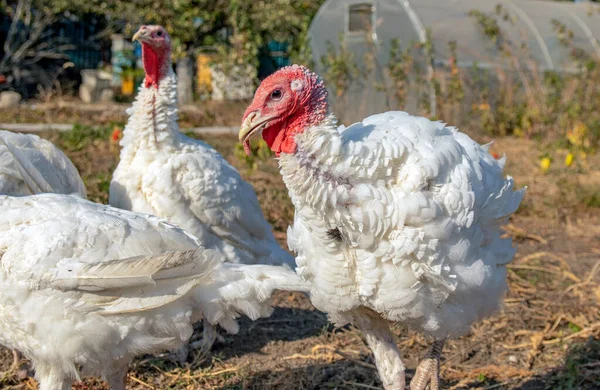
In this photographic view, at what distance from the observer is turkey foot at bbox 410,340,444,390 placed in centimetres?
356

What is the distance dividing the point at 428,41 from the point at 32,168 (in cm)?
896

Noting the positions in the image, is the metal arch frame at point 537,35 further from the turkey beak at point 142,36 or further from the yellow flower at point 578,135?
the turkey beak at point 142,36

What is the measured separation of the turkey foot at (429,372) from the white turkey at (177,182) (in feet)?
5.71

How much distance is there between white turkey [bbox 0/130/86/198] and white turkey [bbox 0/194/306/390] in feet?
2.60

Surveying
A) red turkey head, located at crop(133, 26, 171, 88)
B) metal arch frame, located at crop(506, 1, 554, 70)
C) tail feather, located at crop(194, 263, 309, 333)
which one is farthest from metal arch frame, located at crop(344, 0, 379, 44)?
tail feather, located at crop(194, 263, 309, 333)

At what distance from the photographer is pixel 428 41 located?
12.1m

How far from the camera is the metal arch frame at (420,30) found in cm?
1211

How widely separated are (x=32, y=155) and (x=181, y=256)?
1.83 metres

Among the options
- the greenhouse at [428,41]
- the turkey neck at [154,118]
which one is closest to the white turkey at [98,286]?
the turkey neck at [154,118]

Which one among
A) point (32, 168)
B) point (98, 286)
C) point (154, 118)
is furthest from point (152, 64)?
point (98, 286)

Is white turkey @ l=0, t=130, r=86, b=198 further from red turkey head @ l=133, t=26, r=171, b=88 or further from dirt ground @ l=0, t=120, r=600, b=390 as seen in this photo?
dirt ground @ l=0, t=120, r=600, b=390

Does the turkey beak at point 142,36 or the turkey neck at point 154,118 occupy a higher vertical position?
the turkey beak at point 142,36

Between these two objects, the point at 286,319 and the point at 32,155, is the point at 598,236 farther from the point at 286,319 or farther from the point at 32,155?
the point at 32,155

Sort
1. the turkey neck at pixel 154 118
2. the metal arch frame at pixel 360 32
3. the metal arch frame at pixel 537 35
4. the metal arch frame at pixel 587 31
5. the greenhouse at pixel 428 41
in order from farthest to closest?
the metal arch frame at pixel 587 31
the metal arch frame at pixel 537 35
the metal arch frame at pixel 360 32
the greenhouse at pixel 428 41
the turkey neck at pixel 154 118
